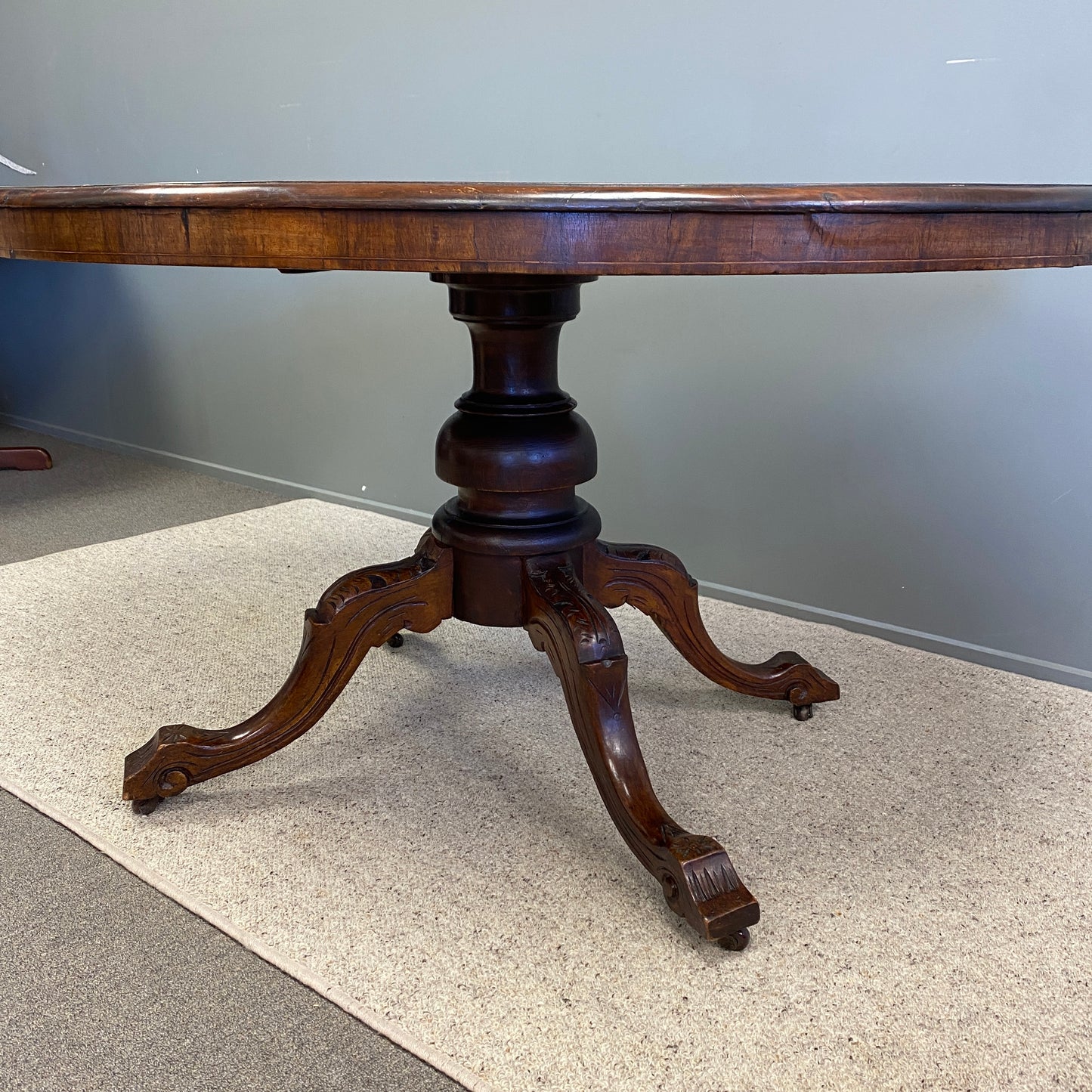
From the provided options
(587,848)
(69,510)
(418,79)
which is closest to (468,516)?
(587,848)

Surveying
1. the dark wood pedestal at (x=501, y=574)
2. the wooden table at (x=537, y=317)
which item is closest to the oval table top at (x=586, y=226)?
the wooden table at (x=537, y=317)

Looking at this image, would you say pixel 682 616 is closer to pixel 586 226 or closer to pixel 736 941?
pixel 736 941

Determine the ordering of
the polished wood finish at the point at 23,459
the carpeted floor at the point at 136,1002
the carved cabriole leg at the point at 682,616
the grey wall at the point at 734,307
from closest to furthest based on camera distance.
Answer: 1. the carpeted floor at the point at 136,1002
2. the carved cabriole leg at the point at 682,616
3. the grey wall at the point at 734,307
4. the polished wood finish at the point at 23,459

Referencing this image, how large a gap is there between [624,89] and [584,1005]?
1390mm

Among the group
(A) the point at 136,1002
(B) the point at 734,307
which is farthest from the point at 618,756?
(B) the point at 734,307

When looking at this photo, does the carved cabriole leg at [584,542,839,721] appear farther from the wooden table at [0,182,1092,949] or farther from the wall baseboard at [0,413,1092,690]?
the wall baseboard at [0,413,1092,690]

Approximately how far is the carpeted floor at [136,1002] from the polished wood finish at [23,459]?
1750 millimetres

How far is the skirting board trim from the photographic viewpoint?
2.60 ft

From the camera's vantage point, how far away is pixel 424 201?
67 centimetres

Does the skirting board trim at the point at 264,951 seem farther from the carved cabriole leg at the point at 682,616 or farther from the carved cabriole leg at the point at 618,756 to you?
the carved cabriole leg at the point at 682,616

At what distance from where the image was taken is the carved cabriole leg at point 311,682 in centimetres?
111

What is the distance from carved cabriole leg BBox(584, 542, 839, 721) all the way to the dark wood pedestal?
0.07 feet

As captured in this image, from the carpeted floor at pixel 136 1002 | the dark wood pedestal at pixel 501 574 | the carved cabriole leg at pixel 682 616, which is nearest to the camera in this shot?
the carpeted floor at pixel 136 1002

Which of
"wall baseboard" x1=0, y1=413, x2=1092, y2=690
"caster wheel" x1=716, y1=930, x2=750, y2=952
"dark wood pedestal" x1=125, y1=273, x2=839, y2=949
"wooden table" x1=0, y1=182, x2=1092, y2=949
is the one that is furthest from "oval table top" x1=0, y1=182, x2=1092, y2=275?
"wall baseboard" x1=0, y1=413, x2=1092, y2=690
